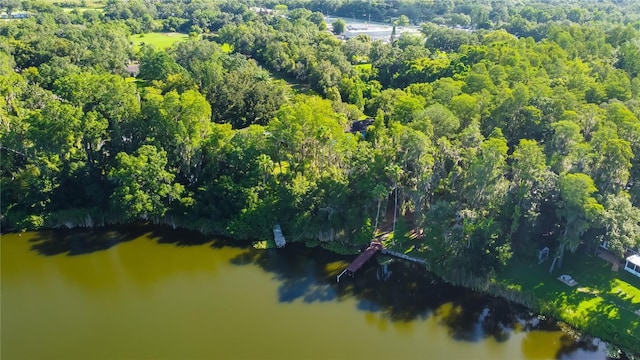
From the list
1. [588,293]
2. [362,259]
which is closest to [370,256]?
[362,259]

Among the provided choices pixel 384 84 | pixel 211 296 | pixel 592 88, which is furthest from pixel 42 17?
pixel 592 88

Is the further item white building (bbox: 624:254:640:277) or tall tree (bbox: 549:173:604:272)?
white building (bbox: 624:254:640:277)

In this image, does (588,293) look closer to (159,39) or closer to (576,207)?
(576,207)

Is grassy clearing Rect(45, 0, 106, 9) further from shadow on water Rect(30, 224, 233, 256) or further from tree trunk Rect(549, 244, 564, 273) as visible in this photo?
tree trunk Rect(549, 244, 564, 273)

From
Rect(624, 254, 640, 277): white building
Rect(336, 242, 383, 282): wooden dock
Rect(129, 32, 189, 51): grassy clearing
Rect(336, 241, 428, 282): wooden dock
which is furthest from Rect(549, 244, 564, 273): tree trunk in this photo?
Rect(129, 32, 189, 51): grassy clearing

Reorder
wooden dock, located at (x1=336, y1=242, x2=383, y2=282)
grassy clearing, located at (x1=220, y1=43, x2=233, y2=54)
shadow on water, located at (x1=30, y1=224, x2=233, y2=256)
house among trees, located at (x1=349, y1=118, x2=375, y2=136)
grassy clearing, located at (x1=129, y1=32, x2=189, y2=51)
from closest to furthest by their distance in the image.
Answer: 1. wooden dock, located at (x1=336, y1=242, x2=383, y2=282)
2. shadow on water, located at (x1=30, y1=224, x2=233, y2=256)
3. house among trees, located at (x1=349, y1=118, x2=375, y2=136)
4. grassy clearing, located at (x1=220, y1=43, x2=233, y2=54)
5. grassy clearing, located at (x1=129, y1=32, x2=189, y2=51)

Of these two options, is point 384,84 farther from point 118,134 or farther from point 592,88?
point 118,134
